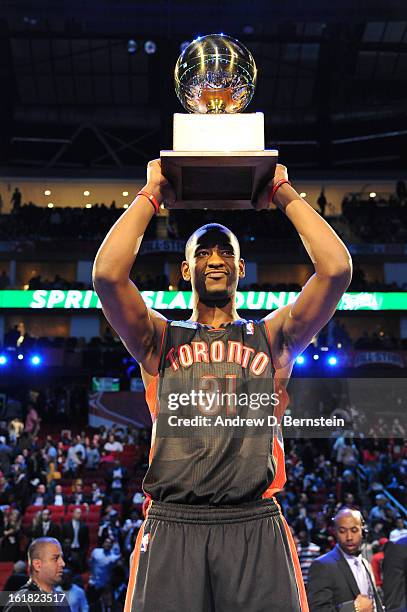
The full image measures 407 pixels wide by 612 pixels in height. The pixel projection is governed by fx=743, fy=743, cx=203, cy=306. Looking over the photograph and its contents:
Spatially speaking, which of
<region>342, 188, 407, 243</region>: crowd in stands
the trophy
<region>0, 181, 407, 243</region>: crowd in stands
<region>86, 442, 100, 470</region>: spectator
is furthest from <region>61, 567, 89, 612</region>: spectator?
<region>342, 188, 407, 243</region>: crowd in stands

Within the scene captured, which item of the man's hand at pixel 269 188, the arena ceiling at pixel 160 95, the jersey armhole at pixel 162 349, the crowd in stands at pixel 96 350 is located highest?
the arena ceiling at pixel 160 95

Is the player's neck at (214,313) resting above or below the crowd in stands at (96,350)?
below

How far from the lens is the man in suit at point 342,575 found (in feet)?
13.0

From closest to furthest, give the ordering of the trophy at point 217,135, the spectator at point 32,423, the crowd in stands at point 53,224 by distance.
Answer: the trophy at point 217,135 < the spectator at point 32,423 < the crowd in stands at point 53,224

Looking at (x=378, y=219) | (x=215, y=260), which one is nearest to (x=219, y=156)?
(x=215, y=260)

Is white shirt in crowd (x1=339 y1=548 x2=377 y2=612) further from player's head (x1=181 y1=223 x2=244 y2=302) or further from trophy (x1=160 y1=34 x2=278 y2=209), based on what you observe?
trophy (x1=160 y1=34 x2=278 y2=209)

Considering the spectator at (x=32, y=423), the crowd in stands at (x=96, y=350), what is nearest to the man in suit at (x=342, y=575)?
the spectator at (x=32, y=423)

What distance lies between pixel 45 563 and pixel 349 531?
1848mm

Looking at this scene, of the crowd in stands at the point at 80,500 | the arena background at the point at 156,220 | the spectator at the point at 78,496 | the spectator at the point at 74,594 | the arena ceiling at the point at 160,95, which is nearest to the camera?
the spectator at the point at 74,594

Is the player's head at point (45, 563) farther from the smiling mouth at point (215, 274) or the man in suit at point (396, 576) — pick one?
the smiling mouth at point (215, 274)

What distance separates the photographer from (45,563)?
14.9 ft

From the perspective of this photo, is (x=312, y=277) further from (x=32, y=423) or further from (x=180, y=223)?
(x=180, y=223)

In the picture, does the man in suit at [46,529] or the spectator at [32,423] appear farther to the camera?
the spectator at [32,423]

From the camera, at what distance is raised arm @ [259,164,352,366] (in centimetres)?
239
